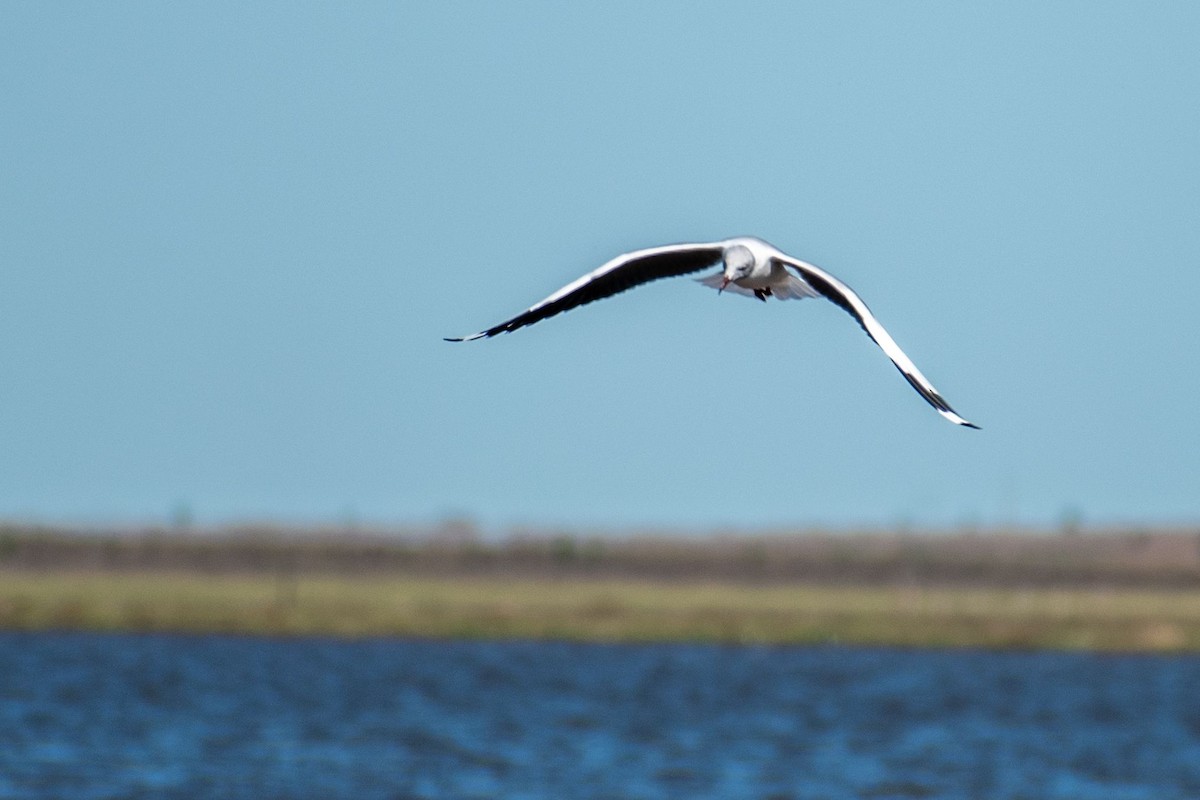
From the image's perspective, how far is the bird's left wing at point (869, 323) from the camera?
927 cm

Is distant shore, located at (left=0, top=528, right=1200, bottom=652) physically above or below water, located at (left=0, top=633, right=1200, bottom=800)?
above

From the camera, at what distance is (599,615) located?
2050 inches

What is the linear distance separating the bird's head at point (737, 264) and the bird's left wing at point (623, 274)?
0.96 feet

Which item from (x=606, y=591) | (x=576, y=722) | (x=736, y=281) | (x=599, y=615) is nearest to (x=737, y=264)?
(x=736, y=281)

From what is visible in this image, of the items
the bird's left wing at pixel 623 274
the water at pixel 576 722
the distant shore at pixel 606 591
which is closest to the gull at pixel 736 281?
the bird's left wing at pixel 623 274

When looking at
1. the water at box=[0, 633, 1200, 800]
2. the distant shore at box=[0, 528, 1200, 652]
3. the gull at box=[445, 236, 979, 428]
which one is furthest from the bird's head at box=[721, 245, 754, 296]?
the distant shore at box=[0, 528, 1200, 652]

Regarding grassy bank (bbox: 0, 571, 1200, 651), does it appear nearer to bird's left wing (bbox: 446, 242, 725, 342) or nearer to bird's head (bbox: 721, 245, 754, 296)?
bird's left wing (bbox: 446, 242, 725, 342)

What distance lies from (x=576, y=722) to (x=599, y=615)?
16.3 m

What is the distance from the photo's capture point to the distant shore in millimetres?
50156

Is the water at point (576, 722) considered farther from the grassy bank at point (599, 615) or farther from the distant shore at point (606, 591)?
the distant shore at point (606, 591)

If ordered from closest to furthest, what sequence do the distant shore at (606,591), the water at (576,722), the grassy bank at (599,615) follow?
the water at (576,722), the grassy bank at (599,615), the distant shore at (606,591)

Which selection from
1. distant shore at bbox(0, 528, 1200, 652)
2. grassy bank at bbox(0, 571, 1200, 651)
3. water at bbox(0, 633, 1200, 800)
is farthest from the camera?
distant shore at bbox(0, 528, 1200, 652)

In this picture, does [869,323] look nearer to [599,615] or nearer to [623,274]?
[623,274]

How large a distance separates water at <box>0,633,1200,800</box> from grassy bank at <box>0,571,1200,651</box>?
0.60 m
